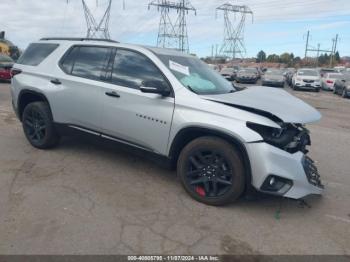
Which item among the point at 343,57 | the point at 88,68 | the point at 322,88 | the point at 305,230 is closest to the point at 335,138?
the point at 305,230

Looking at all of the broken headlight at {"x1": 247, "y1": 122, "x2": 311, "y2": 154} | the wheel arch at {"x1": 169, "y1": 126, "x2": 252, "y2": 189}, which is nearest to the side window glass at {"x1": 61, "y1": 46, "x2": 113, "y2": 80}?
the wheel arch at {"x1": 169, "y1": 126, "x2": 252, "y2": 189}

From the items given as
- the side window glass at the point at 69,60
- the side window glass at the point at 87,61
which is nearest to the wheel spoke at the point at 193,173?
the side window glass at the point at 87,61

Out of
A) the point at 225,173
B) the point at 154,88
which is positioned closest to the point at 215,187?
the point at 225,173

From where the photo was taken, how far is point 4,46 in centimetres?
2523

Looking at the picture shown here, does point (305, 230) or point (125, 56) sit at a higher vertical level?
point (125, 56)

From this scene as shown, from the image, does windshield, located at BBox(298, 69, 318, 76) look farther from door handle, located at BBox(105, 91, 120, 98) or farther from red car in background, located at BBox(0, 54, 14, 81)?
door handle, located at BBox(105, 91, 120, 98)

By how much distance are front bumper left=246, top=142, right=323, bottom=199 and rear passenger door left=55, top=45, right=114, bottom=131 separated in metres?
2.25

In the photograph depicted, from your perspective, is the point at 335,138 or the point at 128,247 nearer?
the point at 128,247

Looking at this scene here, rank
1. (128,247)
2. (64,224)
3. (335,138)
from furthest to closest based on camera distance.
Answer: (335,138)
(64,224)
(128,247)

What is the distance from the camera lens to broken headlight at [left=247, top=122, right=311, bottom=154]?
3.88 m

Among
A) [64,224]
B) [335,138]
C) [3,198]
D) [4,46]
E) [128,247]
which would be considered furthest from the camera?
[4,46]

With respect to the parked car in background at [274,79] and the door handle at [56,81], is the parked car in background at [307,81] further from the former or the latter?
the door handle at [56,81]

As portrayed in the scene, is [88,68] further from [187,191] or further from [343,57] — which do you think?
[343,57]

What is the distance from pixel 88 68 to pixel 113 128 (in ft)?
3.35
